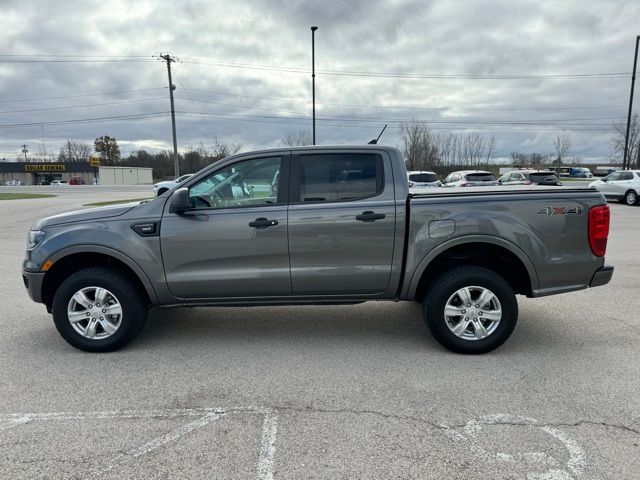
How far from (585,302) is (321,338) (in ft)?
11.6

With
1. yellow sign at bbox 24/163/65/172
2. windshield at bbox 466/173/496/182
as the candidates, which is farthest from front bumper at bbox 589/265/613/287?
yellow sign at bbox 24/163/65/172

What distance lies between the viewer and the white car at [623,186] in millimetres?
20384

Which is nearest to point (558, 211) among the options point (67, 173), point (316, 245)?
point (316, 245)

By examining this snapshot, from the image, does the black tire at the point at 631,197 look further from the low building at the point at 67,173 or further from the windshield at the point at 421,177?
the low building at the point at 67,173

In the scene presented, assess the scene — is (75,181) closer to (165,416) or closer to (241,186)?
(241,186)

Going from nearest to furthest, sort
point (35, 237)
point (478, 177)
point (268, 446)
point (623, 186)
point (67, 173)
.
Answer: point (268, 446)
point (35, 237)
point (478, 177)
point (623, 186)
point (67, 173)

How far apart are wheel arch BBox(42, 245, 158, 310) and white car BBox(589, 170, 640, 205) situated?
2140 centimetres

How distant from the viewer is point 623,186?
20797mm

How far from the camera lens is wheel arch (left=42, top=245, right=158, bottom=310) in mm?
4125

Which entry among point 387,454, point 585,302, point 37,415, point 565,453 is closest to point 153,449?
point 37,415

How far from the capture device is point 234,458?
271 cm

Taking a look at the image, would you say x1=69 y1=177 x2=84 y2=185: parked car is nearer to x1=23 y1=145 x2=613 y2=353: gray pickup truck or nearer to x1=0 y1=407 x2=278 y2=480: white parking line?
x1=23 y1=145 x2=613 y2=353: gray pickup truck

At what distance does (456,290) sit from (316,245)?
52.3 inches

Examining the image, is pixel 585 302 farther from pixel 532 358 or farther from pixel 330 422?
pixel 330 422
